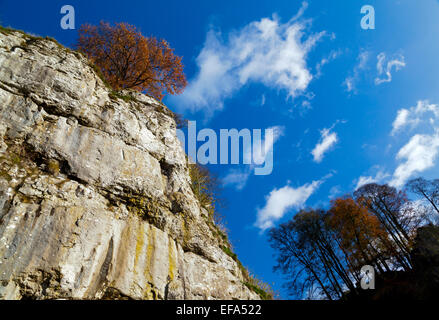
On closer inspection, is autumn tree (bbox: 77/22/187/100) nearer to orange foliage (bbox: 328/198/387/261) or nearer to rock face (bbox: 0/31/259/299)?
rock face (bbox: 0/31/259/299)

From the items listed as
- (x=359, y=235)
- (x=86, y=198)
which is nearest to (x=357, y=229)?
(x=359, y=235)

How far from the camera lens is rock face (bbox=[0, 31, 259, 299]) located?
5.77m

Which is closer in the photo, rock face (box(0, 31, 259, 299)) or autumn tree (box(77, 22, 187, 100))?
rock face (box(0, 31, 259, 299))

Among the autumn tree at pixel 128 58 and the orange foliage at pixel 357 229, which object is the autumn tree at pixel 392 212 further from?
the autumn tree at pixel 128 58

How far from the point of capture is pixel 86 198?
735 centimetres

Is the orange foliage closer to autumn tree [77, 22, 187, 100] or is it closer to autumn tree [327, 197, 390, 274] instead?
autumn tree [327, 197, 390, 274]

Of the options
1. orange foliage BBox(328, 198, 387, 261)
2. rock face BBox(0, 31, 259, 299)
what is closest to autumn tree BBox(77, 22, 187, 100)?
rock face BBox(0, 31, 259, 299)

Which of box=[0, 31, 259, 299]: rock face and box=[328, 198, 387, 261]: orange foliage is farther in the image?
box=[328, 198, 387, 261]: orange foliage

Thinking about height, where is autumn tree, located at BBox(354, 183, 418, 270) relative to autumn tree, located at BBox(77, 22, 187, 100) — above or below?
below

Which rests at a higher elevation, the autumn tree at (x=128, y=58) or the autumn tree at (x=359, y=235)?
the autumn tree at (x=128, y=58)

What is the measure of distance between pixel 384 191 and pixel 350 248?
8.33 m

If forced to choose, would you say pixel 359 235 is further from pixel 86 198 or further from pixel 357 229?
pixel 86 198

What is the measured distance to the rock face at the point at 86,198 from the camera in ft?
18.9

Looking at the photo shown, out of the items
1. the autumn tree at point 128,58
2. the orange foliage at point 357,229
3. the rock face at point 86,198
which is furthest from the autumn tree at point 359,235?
the autumn tree at point 128,58
